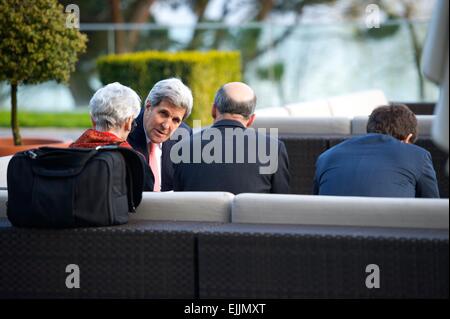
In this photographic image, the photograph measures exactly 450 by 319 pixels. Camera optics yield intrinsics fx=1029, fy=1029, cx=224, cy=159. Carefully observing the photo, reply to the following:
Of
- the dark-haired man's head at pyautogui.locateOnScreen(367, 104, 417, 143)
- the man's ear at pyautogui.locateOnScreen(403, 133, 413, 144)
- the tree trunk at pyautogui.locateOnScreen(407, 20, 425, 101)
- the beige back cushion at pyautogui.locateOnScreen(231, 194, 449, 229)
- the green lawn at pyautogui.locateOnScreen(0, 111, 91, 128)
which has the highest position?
the tree trunk at pyautogui.locateOnScreen(407, 20, 425, 101)

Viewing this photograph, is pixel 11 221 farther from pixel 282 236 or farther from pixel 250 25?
pixel 250 25

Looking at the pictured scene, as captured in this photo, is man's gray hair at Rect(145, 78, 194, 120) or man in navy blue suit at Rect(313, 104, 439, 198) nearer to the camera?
man in navy blue suit at Rect(313, 104, 439, 198)

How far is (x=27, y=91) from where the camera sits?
66.6 feet

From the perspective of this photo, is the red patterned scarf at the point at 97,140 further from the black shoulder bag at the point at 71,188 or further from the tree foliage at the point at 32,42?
the tree foliage at the point at 32,42

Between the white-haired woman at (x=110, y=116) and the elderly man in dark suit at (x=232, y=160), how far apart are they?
1.13ft

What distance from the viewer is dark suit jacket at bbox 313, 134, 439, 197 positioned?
15.4 ft

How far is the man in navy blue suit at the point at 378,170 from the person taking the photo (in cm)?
468

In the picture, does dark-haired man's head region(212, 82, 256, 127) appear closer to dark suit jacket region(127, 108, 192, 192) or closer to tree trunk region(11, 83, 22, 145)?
dark suit jacket region(127, 108, 192, 192)

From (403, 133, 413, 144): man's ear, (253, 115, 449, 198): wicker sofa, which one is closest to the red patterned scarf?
(403, 133, 413, 144): man's ear

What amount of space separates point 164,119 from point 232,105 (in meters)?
0.70

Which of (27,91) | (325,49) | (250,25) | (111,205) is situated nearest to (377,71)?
(325,49)

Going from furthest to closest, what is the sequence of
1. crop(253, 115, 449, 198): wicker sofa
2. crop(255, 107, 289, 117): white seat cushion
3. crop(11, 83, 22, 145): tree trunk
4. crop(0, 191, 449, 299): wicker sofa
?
crop(11, 83, 22, 145): tree trunk, crop(255, 107, 289, 117): white seat cushion, crop(253, 115, 449, 198): wicker sofa, crop(0, 191, 449, 299): wicker sofa

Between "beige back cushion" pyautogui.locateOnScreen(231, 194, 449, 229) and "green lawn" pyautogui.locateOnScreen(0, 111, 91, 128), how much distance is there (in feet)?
45.9

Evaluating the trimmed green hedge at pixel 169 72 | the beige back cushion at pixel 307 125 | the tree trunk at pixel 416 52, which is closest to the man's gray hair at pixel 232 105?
the beige back cushion at pixel 307 125
